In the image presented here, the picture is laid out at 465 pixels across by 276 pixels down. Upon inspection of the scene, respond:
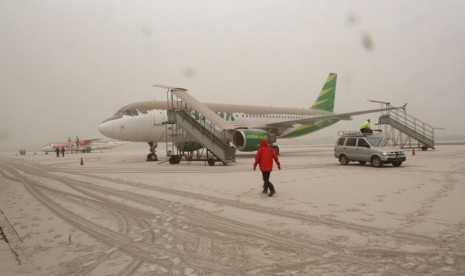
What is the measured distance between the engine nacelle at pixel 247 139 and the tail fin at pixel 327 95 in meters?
19.1

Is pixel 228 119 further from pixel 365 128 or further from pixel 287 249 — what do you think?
pixel 287 249

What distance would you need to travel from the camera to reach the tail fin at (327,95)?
38.8 metres

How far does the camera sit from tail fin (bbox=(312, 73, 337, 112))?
3878 cm

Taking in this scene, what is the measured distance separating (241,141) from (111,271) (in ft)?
58.2

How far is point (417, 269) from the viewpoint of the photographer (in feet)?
13.4

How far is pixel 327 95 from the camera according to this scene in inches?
1542

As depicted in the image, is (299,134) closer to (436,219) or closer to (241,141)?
(241,141)

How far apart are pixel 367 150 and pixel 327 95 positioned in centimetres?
2269

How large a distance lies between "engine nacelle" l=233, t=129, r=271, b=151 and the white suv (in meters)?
4.94

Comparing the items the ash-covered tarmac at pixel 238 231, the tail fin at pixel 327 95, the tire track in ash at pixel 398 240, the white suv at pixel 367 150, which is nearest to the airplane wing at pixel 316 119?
the white suv at pixel 367 150

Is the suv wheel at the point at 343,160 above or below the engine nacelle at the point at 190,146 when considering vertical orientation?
below

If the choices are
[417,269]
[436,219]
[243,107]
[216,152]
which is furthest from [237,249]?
[243,107]

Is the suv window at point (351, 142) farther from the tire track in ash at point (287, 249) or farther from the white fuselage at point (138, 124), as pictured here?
the tire track in ash at point (287, 249)

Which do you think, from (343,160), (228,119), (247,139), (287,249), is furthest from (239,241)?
(228,119)
